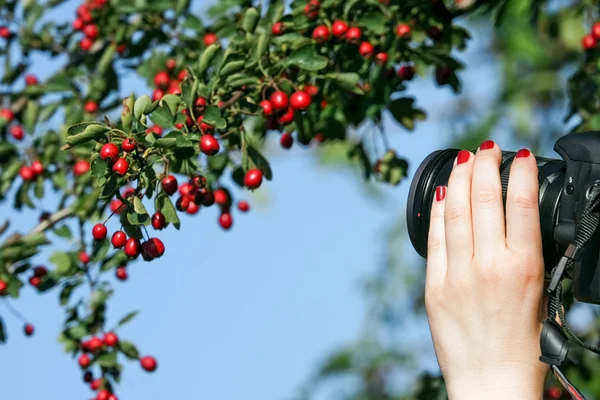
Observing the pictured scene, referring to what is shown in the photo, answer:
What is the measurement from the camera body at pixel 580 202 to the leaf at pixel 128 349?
4.95ft

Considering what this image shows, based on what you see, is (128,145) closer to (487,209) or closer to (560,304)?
(487,209)

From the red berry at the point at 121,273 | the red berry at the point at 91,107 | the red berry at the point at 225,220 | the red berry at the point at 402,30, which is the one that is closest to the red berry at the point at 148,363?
the red berry at the point at 121,273

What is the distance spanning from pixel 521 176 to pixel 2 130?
6.36ft

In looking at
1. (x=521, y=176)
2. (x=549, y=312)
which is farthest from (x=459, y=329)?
(x=521, y=176)

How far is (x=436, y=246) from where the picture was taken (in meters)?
1.83

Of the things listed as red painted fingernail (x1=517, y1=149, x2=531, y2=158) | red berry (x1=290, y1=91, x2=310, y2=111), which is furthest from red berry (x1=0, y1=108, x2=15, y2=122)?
red painted fingernail (x1=517, y1=149, x2=531, y2=158)

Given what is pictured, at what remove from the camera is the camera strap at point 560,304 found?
5.41 ft

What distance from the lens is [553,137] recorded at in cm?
542

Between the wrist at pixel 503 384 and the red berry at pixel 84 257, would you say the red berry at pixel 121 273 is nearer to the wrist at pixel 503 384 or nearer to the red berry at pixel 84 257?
the red berry at pixel 84 257

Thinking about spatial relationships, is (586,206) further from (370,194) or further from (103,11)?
(370,194)

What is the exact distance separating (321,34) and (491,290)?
0.98 m

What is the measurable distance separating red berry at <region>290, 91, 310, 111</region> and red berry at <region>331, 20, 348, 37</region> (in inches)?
8.9

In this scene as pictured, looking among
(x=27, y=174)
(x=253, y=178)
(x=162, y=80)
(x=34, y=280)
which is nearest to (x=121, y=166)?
(x=253, y=178)

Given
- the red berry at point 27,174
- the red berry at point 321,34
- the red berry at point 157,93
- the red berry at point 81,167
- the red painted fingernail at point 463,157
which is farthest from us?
Answer: the red berry at point 27,174
